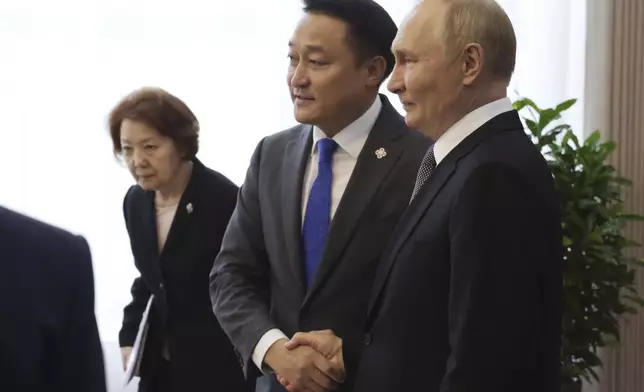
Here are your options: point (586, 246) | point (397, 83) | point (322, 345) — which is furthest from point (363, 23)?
point (586, 246)

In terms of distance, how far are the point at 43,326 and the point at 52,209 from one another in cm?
310

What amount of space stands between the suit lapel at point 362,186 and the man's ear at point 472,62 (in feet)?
1.37

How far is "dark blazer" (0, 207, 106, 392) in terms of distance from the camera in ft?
2.62

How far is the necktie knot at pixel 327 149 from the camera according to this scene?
201 centimetres

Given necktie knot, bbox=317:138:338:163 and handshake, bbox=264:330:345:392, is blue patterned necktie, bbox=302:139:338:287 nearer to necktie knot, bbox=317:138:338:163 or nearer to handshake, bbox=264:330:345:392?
necktie knot, bbox=317:138:338:163

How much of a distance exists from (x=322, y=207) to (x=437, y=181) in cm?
45

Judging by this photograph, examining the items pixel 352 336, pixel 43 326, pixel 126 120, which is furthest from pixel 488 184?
pixel 126 120

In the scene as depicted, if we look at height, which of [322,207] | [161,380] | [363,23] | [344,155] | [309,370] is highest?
[363,23]

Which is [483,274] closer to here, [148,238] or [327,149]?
[327,149]

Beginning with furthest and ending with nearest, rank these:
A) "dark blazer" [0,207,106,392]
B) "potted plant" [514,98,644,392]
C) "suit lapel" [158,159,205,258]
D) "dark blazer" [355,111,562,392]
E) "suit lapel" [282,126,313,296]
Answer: "potted plant" [514,98,644,392] → "suit lapel" [158,159,205,258] → "suit lapel" [282,126,313,296] → "dark blazer" [355,111,562,392] → "dark blazer" [0,207,106,392]

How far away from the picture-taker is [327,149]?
6.60ft

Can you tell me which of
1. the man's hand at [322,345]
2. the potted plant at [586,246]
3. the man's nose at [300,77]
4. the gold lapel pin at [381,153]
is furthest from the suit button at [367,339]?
the potted plant at [586,246]

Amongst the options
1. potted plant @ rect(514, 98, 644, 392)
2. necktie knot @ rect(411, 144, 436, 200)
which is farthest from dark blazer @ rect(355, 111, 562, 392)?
potted plant @ rect(514, 98, 644, 392)

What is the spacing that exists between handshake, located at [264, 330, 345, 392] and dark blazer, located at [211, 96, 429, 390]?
3 centimetres
